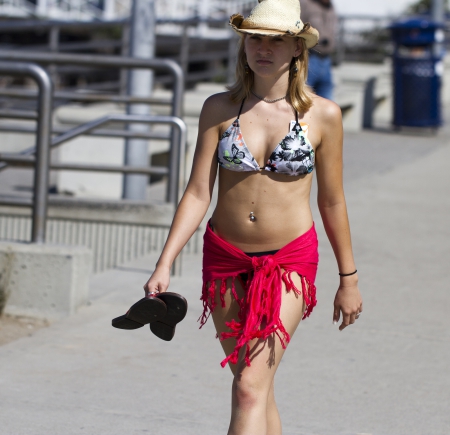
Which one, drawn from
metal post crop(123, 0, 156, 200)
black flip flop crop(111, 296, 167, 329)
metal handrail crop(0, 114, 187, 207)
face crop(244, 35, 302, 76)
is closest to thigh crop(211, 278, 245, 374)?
black flip flop crop(111, 296, 167, 329)

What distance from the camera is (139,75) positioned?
7.71 meters

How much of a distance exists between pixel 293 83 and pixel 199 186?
49 cm

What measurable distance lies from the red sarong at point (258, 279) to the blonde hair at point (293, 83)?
0.46 metres

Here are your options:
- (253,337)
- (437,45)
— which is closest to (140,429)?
(253,337)

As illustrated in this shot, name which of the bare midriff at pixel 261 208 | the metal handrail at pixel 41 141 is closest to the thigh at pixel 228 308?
the bare midriff at pixel 261 208

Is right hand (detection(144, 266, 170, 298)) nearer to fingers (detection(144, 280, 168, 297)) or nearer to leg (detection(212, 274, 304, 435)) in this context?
fingers (detection(144, 280, 168, 297))

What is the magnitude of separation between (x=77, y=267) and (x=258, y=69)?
266cm

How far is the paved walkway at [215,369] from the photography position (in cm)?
390

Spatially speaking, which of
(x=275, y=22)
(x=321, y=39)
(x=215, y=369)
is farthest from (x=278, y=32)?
(x=321, y=39)

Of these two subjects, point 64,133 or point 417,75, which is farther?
point 417,75

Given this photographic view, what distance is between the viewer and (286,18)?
10.0 feet

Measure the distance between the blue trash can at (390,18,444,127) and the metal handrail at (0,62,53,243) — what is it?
10.1 metres

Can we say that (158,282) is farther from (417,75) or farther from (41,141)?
(417,75)

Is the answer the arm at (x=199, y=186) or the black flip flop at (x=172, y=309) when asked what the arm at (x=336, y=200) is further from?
the black flip flop at (x=172, y=309)
